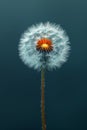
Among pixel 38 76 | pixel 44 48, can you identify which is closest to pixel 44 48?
pixel 44 48

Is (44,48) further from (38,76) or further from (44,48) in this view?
(38,76)

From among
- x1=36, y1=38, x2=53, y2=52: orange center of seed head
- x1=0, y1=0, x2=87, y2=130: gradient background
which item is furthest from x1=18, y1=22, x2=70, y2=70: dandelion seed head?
x1=0, y1=0, x2=87, y2=130: gradient background

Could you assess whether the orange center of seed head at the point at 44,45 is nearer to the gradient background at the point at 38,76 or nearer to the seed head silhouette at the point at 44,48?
the seed head silhouette at the point at 44,48

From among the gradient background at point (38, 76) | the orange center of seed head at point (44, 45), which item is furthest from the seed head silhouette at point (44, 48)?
the gradient background at point (38, 76)

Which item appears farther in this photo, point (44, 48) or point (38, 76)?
point (38, 76)

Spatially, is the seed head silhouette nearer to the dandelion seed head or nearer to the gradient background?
the dandelion seed head
